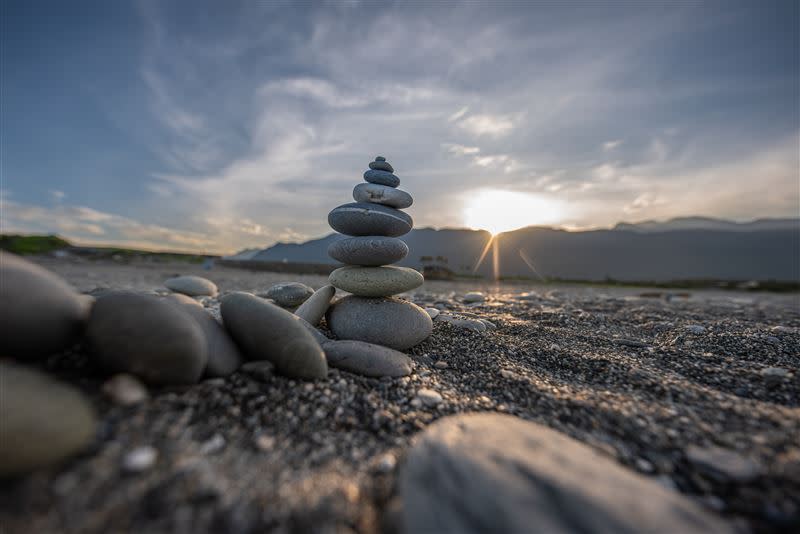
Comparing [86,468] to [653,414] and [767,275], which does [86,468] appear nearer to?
[653,414]

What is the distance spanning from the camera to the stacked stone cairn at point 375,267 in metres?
3.80

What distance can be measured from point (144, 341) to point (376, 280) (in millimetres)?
2514

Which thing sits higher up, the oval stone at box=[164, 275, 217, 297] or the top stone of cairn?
the top stone of cairn

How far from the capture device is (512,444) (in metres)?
1.59

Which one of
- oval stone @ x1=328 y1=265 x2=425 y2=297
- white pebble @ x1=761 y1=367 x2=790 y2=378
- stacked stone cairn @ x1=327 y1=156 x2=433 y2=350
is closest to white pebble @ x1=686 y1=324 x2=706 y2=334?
white pebble @ x1=761 y1=367 x2=790 y2=378

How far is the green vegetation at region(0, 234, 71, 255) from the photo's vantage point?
23.8 m

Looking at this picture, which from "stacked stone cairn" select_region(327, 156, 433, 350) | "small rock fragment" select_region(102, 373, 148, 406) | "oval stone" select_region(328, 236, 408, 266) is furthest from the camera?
"oval stone" select_region(328, 236, 408, 266)

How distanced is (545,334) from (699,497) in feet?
9.66

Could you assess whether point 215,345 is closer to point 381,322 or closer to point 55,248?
point 381,322

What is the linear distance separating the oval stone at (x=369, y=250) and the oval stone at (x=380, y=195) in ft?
1.73

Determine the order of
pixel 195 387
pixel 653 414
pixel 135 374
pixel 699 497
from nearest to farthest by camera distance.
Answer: pixel 699 497 < pixel 135 374 < pixel 195 387 < pixel 653 414

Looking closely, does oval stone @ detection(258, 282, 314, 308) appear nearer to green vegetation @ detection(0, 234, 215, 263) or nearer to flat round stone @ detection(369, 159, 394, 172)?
flat round stone @ detection(369, 159, 394, 172)

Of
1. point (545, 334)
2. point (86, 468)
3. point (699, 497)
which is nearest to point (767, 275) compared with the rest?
point (545, 334)

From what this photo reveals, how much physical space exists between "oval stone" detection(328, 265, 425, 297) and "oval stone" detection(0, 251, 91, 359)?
8.31 ft
